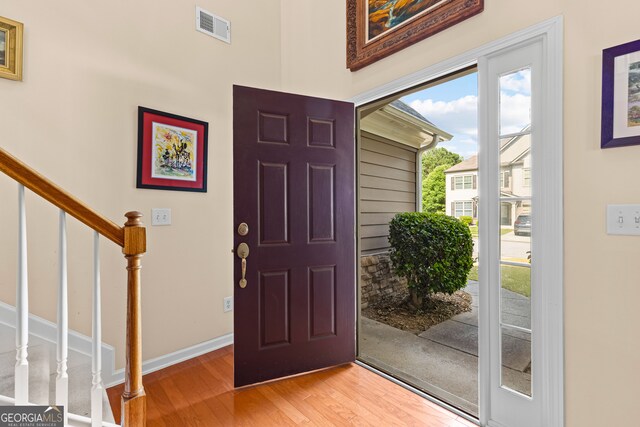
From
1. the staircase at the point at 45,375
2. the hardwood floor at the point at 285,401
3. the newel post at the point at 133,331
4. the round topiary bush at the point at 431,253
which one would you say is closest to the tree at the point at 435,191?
the round topiary bush at the point at 431,253

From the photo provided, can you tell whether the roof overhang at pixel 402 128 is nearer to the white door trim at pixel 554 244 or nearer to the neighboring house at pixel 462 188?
the neighboring house at pixel 462 188

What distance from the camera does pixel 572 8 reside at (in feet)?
4.45

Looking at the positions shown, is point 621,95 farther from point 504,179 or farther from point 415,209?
point 415,209

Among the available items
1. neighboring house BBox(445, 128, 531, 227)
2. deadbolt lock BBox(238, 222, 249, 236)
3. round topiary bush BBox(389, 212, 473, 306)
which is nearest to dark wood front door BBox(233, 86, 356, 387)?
deadbolt lock BBox(238, 222, 249, 236)

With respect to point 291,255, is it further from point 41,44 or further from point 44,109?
point 41,44

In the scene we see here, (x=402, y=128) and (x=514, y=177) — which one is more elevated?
(x=402, y=128)

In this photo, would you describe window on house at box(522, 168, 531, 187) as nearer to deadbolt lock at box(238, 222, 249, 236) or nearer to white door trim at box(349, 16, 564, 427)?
white door trim at box(349, 16, 564, 427)

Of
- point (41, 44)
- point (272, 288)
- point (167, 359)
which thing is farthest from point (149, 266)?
point (41, 44)

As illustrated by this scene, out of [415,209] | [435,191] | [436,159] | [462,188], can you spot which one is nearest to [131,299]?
[415,209]

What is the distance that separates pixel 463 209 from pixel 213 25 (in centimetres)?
432

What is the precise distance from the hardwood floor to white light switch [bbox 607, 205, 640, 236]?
1236 mm

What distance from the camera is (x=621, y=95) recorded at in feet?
4.10

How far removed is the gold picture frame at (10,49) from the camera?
5.55 ft

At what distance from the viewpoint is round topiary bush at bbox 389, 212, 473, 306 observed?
357 centimetres
